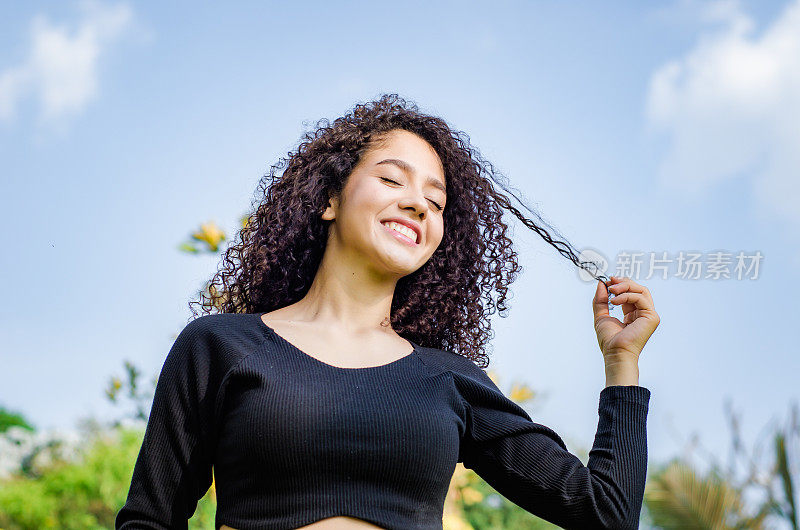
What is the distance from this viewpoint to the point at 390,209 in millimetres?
2189

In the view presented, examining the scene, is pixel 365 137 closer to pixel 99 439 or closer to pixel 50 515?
pixel 99 439

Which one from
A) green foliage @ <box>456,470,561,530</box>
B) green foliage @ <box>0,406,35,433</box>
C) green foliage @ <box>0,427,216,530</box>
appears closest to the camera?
green foliage @ <box>456,470,561,530</box>

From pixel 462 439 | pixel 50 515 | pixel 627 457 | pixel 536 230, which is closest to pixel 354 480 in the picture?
pixel 462 439

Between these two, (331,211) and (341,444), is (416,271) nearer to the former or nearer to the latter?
(331,211)

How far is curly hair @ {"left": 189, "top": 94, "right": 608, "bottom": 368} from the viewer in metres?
2.39

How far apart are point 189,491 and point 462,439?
2.14 ft

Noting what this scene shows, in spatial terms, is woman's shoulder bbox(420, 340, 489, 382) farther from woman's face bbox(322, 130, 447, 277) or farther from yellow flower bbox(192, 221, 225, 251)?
yellow flower bbox(192, 221, 225, 251)

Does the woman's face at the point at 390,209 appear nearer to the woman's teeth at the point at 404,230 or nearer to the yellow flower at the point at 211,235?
the woman's teeth at the point at 404,230

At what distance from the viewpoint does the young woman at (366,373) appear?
1837 mm

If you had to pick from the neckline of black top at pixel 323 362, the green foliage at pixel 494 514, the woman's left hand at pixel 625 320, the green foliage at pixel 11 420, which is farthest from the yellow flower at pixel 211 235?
the green foliage at pixel 11 420

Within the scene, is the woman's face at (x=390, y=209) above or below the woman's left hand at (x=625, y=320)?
above

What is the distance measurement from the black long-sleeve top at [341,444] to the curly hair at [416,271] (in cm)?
29

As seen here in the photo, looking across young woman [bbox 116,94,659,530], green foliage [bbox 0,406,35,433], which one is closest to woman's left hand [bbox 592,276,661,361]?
young woman [bbox 116,94,659,530]

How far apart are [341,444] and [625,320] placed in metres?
0.82
